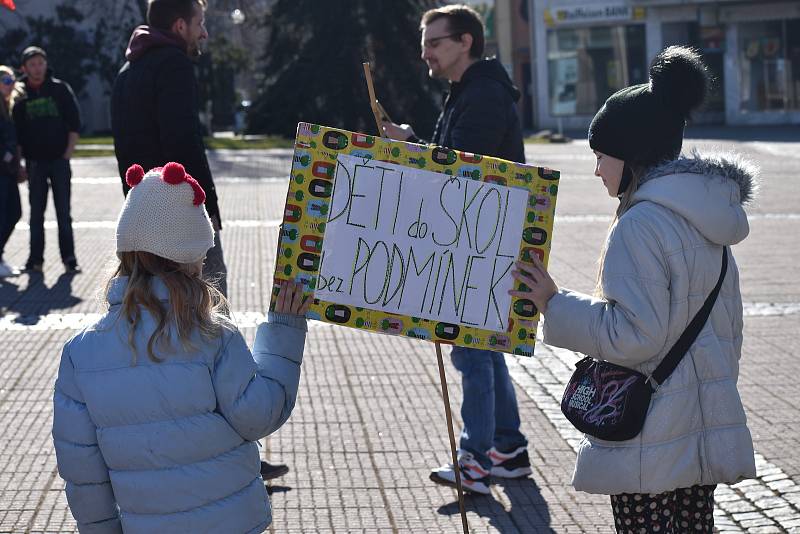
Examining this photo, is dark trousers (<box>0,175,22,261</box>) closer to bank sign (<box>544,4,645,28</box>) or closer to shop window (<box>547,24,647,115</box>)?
shop window (<box>547,24,647,115</box>)

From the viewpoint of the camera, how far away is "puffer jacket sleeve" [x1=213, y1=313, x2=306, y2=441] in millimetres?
2982

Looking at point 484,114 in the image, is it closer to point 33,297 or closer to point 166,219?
point 166,219

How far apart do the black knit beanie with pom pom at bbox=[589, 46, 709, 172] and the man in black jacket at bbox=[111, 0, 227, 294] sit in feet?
7.48

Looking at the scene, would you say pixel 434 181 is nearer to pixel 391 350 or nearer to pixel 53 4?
pixel 391 350

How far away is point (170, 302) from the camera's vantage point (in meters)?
3.01

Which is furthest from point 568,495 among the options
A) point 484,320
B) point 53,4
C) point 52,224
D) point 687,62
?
point 53,4

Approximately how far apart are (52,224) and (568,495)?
10851mm

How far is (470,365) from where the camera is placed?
5230 mm

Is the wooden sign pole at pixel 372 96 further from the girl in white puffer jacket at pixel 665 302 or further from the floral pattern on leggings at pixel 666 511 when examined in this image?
the floral pattern on leggings at pixel 666 511

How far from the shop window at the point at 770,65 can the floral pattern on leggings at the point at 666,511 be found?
39.8 meters

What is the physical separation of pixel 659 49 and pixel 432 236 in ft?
132

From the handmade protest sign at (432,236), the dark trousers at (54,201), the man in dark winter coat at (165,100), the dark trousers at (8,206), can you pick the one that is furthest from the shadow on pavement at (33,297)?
the handmade protest sign at (432,236)

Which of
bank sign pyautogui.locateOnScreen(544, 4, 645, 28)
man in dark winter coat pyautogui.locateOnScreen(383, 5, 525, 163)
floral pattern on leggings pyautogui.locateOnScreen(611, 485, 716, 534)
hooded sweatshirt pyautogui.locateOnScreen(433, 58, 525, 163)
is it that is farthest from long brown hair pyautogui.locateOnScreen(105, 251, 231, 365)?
bank sign pyautogui.locateOnScreen(544, 4, 645, 28)

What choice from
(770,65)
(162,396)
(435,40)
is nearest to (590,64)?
(770,65)
